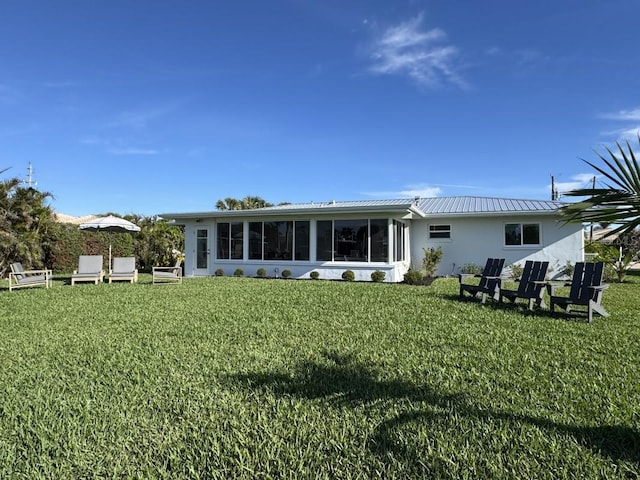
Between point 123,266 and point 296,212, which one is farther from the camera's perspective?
point 296,212

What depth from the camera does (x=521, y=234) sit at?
18.3 metres

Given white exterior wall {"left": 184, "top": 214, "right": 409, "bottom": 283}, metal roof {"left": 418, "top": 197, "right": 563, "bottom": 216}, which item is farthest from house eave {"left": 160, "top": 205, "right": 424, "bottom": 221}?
metal roof {"left": 418, "top": 197, "right": 563, "bottom": 216}

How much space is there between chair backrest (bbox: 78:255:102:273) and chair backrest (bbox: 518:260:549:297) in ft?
47.9

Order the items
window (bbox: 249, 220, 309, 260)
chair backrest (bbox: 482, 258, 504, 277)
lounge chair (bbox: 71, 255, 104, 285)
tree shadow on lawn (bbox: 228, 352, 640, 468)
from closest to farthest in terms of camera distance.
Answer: tree shadow on lawn (bbox: 228, 352, 640, 468)
chair backrest (bbox: 482, 258, 504, 277)
lounge chair (bbox: 71, 255, 104, 285)
window (bbox: 249, 220, 309, 260)

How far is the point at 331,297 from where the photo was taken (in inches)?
437

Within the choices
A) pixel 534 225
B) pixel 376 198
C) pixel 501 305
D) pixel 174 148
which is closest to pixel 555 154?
pixel 534 225

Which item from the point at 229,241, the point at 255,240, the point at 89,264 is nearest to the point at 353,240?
the point at 255,240

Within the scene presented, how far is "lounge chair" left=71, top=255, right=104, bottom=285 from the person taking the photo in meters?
14.8

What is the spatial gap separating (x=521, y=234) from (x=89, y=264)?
1858 cm

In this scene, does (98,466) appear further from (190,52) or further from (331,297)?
(190,52)

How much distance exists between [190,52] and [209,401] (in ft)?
48.2

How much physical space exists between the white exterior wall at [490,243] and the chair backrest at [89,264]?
1408 centimetres

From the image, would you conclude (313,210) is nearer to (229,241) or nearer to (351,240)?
(351,240)

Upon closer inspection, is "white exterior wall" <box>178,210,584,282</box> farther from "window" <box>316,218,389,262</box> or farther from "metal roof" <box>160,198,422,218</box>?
"metal roof" <box>160,198,422,218</box>
